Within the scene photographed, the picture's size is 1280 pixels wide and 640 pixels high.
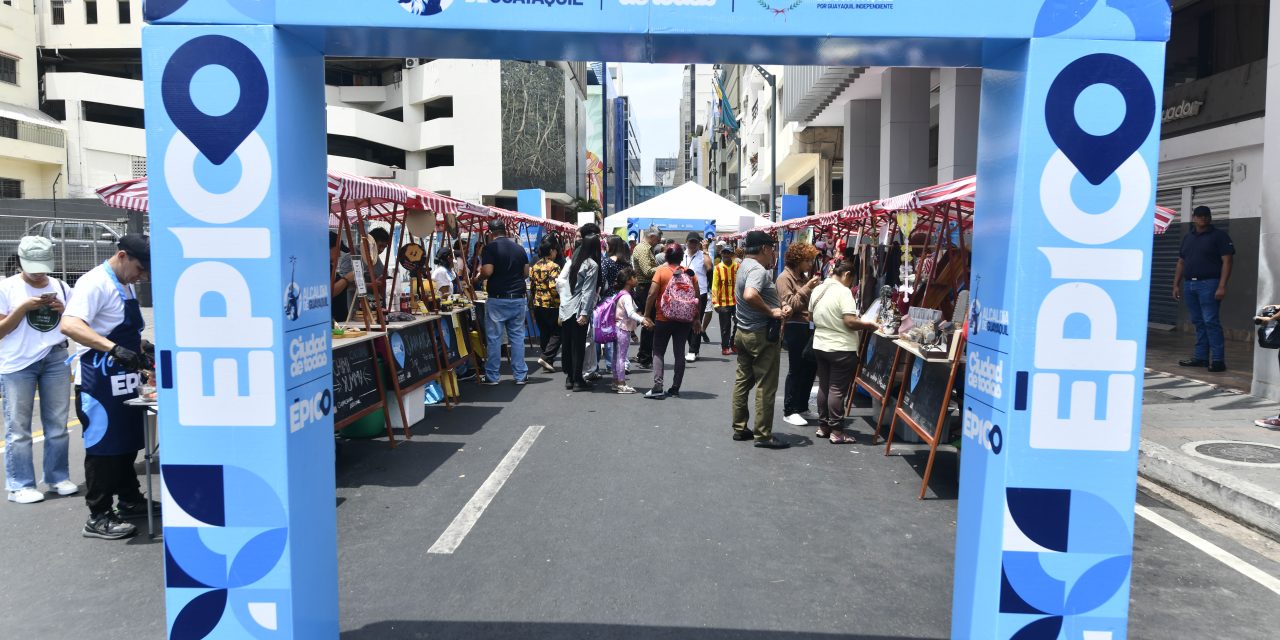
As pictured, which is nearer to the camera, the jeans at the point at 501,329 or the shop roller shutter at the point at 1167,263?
the jeans at the point at 501,329

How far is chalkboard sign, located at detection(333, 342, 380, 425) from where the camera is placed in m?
6.70

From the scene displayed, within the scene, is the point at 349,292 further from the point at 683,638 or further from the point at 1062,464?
the point at 1062,464

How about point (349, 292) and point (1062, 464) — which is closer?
point (1062, 464)

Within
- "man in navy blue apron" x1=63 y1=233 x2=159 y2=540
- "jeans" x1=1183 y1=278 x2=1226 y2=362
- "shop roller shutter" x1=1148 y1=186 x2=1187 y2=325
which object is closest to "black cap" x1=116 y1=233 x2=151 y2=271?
"man in navy blue apron" x1=63 y1=233 x2=159 y2=540

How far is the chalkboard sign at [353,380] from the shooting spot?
6.70 m

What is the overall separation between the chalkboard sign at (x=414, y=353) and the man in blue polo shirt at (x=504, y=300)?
152 cm

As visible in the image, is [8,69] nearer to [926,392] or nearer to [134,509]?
[134,509]

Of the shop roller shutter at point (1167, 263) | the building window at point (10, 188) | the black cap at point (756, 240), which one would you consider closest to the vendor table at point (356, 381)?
the black cap at point (756, 240)

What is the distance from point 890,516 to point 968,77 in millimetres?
11579

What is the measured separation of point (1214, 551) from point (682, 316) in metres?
5.59

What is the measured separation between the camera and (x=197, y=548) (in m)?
2.91

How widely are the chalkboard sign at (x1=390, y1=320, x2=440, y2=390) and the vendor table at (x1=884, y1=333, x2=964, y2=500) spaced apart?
4600 millimetres

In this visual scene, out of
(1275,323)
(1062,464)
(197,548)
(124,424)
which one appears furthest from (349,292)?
(1275,323)

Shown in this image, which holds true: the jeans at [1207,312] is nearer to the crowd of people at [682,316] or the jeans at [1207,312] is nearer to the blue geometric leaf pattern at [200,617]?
the crowd of people at [682,316]
